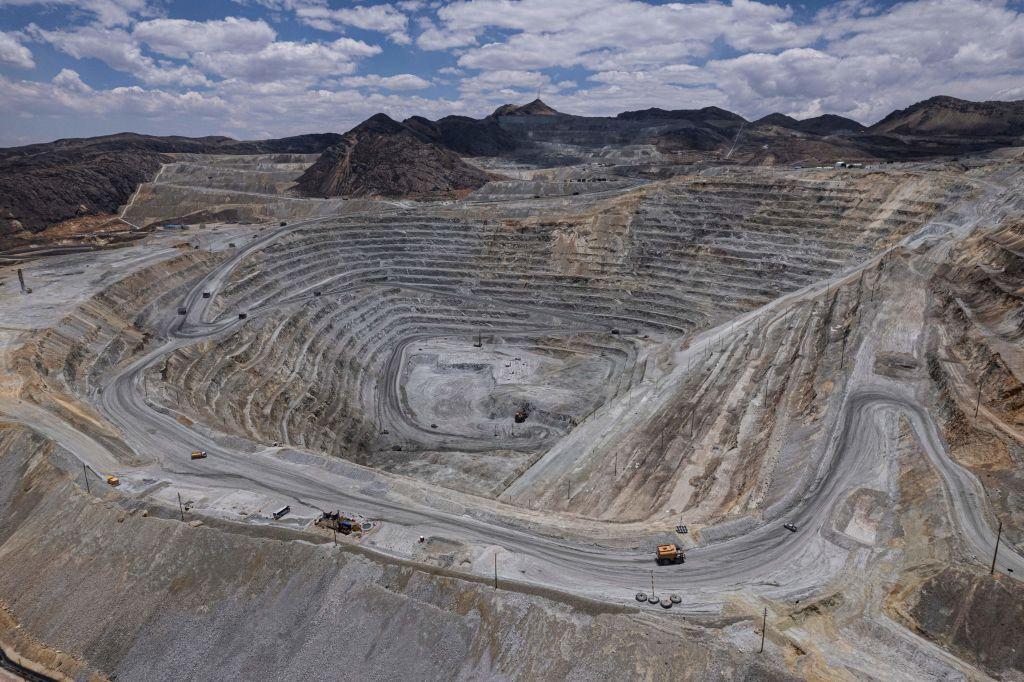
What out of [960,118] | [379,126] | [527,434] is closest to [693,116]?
[960,118]

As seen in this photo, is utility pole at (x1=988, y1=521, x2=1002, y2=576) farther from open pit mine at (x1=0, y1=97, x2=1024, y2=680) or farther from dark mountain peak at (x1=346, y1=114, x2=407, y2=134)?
dark mountain peak at (x1=346, y1=114, x2=407, y2=134)

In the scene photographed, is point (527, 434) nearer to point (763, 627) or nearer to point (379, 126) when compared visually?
point (763, 627)

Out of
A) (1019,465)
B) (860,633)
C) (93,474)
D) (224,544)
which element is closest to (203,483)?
(93,474)

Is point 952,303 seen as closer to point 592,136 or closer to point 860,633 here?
point 860,633

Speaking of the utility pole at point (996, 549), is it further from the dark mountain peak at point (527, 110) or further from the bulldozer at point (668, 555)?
the dark mountain peak at point (527, 110)

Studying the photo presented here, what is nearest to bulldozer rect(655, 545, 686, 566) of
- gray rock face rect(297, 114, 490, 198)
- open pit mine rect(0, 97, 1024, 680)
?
open pit mine rect(0, 97, 1024, 680)
